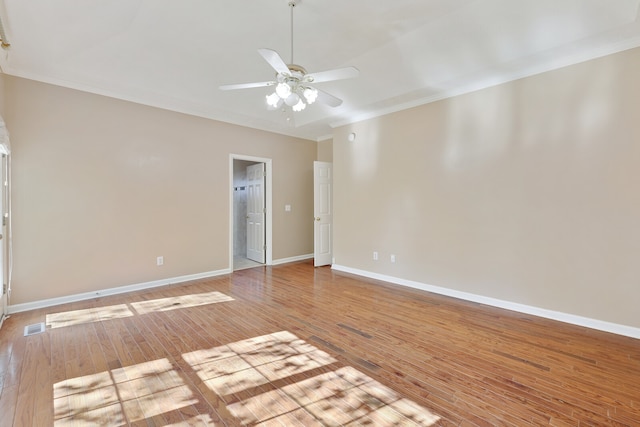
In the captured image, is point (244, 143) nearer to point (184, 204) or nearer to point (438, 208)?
point (184, 204)

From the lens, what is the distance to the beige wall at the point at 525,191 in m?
2.81

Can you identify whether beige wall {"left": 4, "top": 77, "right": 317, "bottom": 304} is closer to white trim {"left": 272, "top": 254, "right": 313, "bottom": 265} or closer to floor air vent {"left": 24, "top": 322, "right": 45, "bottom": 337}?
floor air vent {"left": 24, "top": 322, "right": 45, "bottom": 337}

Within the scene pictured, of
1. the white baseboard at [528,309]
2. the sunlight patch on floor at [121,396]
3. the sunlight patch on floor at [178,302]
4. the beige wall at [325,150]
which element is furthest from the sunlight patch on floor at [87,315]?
the beige wall at [325,150]

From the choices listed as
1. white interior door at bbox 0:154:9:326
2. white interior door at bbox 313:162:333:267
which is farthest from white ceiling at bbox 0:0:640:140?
white interior door at bbox 313:162:333:267

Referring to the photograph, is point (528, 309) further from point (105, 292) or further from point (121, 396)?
point (105, 292)

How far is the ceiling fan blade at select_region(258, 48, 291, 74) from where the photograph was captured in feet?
6.98

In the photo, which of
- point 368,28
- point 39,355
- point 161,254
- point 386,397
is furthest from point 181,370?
point 368,28

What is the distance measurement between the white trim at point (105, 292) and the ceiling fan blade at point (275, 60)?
12.1 ft

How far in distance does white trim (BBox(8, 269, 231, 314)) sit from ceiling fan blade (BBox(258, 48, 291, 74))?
3702mm

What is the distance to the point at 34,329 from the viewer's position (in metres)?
2.89

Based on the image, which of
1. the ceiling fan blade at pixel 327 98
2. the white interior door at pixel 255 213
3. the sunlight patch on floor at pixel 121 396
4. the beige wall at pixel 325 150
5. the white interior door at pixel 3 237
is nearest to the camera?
the sunlight patch on floor at pixel 121 396

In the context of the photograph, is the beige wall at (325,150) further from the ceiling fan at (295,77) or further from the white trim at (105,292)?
the ceiling fan at (295,77)

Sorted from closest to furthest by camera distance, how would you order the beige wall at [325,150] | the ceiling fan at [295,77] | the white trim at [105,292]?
the ceiling fan at [295,77] → the white trim at [105,292] → the beige wall at [325,150]

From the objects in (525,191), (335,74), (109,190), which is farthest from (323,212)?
(335,74)
